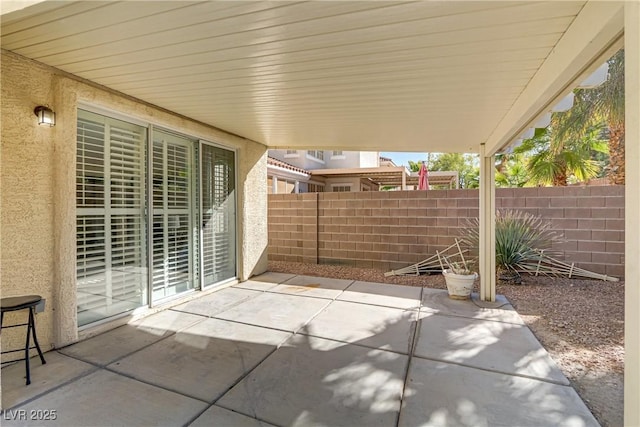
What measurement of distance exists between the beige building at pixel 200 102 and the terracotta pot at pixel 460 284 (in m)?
0.27

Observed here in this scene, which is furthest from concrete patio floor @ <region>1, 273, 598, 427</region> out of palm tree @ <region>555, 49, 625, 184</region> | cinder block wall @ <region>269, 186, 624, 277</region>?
palm tree @ <region>555, 49, 625, 184</region>

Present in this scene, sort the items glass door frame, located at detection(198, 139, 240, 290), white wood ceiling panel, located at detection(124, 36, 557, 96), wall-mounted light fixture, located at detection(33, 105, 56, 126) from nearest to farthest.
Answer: white wood ceiling panel, located at detection(124, 36, 557, 96) < wall-mounted light fixture, located at detection(33, 105, 56, 126) < glass door frame, located at detection(198, 139, 240, 290)

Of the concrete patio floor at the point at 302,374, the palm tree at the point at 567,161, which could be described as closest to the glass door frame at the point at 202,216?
the concrete patio floor at the point at 302,374

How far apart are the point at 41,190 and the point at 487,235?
237 inches

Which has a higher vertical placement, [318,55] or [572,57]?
[318,55]

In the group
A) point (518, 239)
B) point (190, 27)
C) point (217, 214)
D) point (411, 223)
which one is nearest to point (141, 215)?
point (217, 214)

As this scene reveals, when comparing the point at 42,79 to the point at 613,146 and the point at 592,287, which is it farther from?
the point at 613,146

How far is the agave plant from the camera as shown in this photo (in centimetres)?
595

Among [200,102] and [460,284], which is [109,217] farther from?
[460,284]

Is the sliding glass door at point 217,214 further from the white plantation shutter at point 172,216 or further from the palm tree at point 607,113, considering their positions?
the palm tree at point 607,113

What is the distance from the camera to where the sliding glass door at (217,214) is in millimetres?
5344

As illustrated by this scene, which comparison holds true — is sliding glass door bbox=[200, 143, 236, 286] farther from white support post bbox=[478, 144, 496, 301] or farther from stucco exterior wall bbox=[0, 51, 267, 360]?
white support post bbox=[478, 144, 496, 301]

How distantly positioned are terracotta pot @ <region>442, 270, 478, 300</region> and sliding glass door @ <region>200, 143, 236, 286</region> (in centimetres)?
409

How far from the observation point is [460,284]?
200 inches
